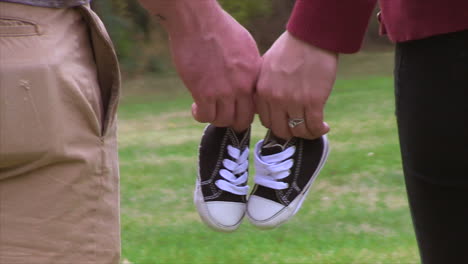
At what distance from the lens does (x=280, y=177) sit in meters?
2.05

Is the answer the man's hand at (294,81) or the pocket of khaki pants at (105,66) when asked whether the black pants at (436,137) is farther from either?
the pocket of khaki pants at (105,66)

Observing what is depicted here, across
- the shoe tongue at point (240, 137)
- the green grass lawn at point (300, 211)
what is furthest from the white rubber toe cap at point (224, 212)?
the green grass lawn at point (300, 211)

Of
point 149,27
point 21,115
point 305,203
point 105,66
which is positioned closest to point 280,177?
point 105,66

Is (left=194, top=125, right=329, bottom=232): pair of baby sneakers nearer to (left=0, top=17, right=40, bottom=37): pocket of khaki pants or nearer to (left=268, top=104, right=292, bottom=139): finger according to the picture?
(left=268, top=104, right=292, bottom=139): finger

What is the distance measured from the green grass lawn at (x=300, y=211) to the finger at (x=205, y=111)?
2.94 m

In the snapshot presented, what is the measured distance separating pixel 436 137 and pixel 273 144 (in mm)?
419

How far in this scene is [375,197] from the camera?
6.27m

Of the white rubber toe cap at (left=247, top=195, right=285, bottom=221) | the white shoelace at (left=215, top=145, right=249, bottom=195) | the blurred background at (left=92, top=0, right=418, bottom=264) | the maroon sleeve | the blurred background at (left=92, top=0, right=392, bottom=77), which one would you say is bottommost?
the blurred background at (left=92, top=0, right=392, bottom=77)

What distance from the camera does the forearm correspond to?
72.7 inches

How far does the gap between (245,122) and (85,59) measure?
1.29 feet

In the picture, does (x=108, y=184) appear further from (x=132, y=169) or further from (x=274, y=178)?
(x=132, y=169)

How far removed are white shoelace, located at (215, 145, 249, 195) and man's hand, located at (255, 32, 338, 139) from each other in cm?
22

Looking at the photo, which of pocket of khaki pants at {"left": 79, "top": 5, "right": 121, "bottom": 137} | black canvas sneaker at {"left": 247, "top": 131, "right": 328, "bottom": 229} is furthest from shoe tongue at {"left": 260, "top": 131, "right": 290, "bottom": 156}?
pocket of khaki pants at {"left": 79, "top": 5, "right": 121, "bottom": 137}

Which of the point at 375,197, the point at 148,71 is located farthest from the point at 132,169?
the point at 148,71
